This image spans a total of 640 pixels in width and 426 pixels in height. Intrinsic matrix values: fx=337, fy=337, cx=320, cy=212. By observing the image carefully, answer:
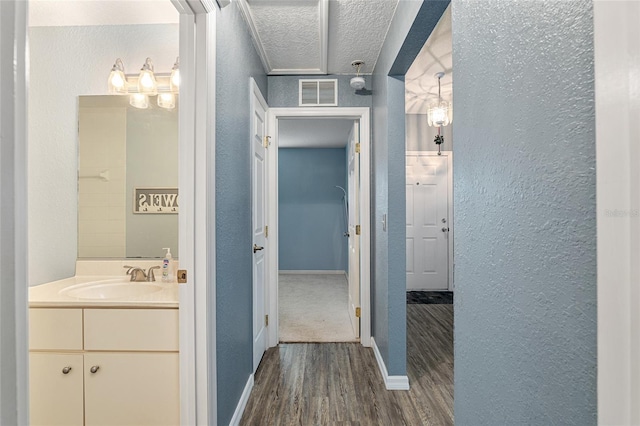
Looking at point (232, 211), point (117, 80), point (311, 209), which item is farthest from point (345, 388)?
point (311, 209)

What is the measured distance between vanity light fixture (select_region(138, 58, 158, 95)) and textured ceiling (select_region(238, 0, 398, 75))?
654 mm

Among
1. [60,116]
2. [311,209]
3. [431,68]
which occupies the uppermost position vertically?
[431,68]

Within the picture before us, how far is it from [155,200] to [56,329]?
86 centimetres

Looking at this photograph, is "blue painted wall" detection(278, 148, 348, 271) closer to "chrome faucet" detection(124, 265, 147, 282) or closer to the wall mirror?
the wall mirror

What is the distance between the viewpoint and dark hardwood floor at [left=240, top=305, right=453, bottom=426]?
6.47 ft

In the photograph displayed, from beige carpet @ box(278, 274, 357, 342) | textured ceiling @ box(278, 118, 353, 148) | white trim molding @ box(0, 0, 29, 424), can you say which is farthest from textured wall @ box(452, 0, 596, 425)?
textured ceiling @ box(278, 118, 353, 148)

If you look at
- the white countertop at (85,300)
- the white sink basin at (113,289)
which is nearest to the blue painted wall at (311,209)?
the white sink basin at (113,289)

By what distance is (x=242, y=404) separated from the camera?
1997 millimetres

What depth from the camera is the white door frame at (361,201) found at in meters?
2.96

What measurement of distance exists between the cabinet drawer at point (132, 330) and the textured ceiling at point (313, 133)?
3.29m

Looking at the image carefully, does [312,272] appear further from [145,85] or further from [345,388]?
[145,85]

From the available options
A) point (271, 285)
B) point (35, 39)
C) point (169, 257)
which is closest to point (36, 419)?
point (169, 257)

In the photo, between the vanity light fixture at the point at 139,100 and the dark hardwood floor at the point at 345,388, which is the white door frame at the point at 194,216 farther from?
the vanity light fixture at the point at 139,100

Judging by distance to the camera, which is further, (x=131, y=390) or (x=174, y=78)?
(x=174, y=78)
